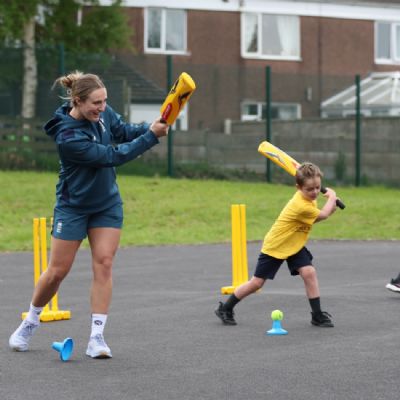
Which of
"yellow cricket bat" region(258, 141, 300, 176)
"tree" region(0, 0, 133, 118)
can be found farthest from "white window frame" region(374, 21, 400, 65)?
"yellow cricket bat" region(258, 141, 300, 176)

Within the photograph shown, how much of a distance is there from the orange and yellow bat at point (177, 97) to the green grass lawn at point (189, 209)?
9.38m

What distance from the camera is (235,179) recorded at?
2481 centimetres

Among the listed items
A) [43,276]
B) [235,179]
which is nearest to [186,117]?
[235,179]

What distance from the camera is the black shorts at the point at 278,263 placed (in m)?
9.59

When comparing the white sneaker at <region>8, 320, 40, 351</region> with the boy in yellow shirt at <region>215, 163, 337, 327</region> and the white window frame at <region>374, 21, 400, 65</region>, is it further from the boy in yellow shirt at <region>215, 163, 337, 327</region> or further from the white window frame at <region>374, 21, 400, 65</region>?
the white window frame at <region>374, 21, 400, 65</region>

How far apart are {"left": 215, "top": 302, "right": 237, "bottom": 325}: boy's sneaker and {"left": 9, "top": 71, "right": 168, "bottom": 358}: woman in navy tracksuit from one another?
1.81 m

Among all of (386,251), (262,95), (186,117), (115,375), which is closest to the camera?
(115,375)

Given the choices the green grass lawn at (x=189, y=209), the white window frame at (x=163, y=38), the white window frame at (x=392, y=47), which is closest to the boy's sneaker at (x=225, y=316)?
the green grass lawn at (x=189, y=209)

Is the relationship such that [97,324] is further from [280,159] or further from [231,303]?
[280,159]

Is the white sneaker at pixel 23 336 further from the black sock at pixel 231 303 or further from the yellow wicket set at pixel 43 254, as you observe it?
the black sock at pixel 231 303

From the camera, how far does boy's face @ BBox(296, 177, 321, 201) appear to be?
9367 mm

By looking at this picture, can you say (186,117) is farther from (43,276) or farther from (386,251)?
(43,276)

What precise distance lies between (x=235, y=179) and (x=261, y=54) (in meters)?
14.7

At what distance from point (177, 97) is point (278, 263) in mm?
2477
